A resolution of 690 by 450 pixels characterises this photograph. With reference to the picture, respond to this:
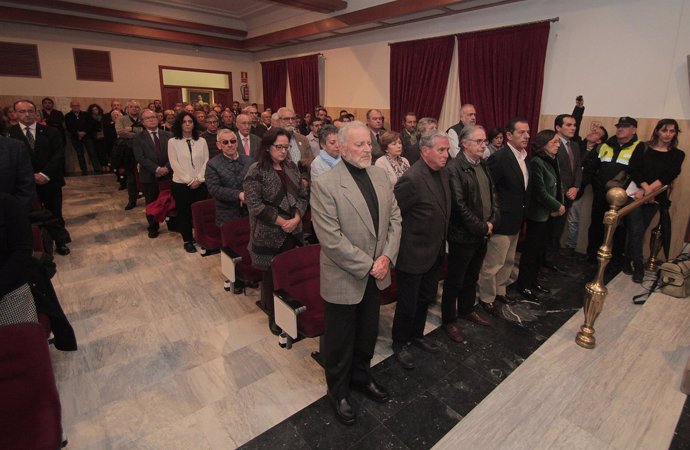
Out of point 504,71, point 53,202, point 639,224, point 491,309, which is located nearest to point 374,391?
point 491,309

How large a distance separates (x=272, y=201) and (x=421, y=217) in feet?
3.36

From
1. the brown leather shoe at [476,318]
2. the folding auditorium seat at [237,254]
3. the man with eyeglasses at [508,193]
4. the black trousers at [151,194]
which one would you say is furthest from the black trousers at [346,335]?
the black trousers at [151,194]

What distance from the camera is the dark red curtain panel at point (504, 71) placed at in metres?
5.01

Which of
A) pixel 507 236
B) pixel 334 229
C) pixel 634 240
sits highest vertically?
pixel 334 229

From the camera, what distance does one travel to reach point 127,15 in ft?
26.5

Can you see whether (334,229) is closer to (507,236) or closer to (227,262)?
(227,262)

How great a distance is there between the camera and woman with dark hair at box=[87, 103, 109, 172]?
8.38m

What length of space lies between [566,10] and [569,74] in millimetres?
773

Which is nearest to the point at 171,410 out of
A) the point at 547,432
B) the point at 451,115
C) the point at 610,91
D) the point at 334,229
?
the point at 334,229

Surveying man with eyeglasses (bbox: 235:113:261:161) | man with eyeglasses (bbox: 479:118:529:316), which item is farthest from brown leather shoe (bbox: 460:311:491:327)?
man with eyeglasses (bbox: 235:113:261:161)

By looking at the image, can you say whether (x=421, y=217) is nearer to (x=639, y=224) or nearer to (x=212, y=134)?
(x=639, y=224)

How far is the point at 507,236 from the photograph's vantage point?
120 inches

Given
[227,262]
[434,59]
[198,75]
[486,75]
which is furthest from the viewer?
[198,75]

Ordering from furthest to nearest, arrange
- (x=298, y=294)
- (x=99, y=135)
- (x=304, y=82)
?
(x=304, y=82)
(x=99, y=135)
(x=298, y=294)
